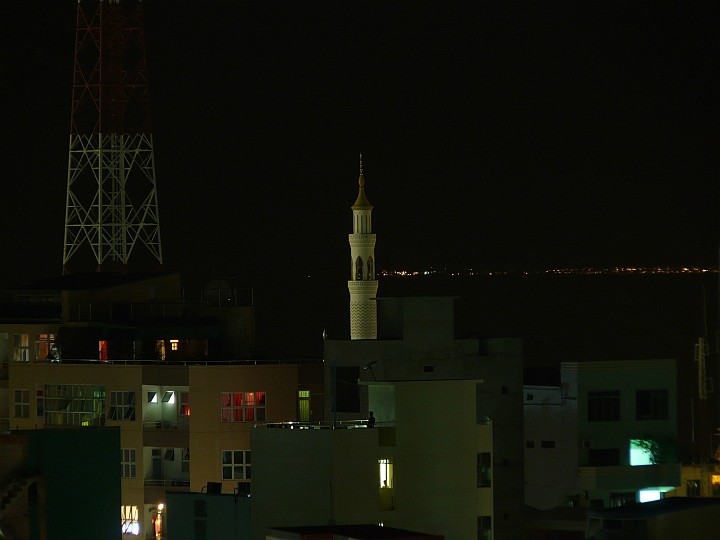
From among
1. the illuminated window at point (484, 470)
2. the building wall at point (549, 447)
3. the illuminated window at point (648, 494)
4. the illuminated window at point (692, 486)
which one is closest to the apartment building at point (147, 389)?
the building wall at point (549, 447)

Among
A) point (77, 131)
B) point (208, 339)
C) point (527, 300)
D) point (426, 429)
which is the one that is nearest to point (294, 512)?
point (426, 429)

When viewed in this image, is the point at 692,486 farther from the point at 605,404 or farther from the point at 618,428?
the point at 605,404

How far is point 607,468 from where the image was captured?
38.7 meters

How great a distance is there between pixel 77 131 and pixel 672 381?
1456 cm

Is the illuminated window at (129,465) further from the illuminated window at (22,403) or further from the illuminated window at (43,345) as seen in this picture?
the illuminated window at (43,345)

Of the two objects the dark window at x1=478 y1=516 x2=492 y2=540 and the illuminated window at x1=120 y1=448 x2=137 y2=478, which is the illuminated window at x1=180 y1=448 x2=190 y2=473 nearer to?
the illuminated window at x1=120 y1=448 x2=137 y2=478

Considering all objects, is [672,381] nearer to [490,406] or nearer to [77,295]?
[490,406]

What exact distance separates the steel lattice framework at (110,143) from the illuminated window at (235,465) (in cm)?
694

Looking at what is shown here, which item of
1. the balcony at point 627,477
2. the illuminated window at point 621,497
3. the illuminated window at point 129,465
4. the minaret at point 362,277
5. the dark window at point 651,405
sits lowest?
the illuminated window at point 621,497

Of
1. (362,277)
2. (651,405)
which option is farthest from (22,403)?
(651,405)

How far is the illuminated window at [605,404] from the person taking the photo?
3922cm

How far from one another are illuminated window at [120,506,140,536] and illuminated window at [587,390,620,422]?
9441 millimetres

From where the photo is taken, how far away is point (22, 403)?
138 feet

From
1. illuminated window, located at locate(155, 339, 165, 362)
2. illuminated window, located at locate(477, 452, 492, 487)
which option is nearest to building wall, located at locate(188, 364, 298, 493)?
illuminated window, located at locate(155, 339, 165, 362)
